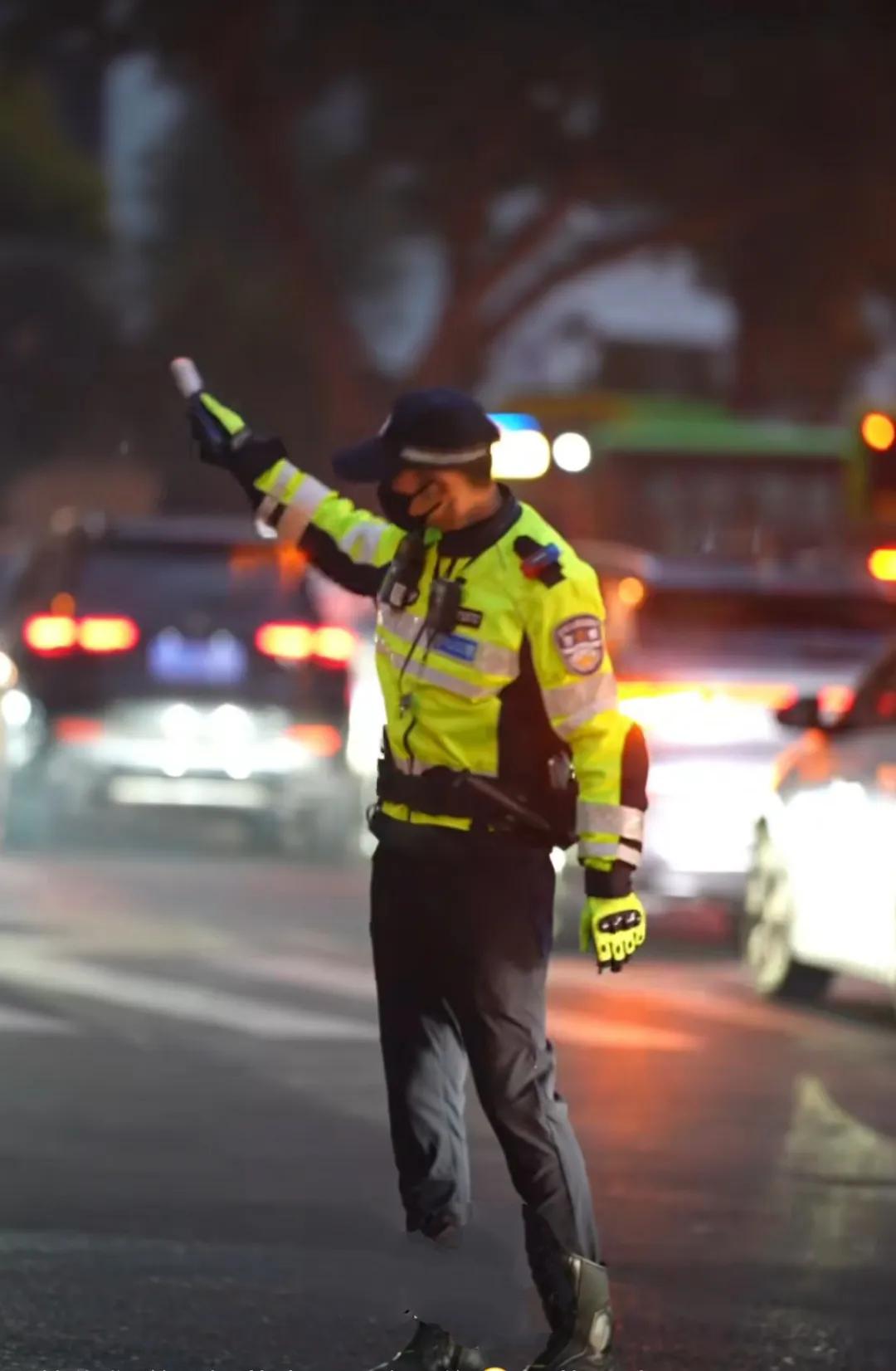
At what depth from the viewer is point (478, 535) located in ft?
22.8

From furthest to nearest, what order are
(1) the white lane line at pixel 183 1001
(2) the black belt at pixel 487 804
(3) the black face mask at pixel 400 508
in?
1. (1) the white lane line at pixel 183 1001
2. (3) the black face mask at pixel 400 508
3. (2) the black belt at pixel 487 804

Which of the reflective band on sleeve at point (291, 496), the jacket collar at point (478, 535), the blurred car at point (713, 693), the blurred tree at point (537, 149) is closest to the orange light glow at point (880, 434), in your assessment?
the blurred car at point (713, 693)

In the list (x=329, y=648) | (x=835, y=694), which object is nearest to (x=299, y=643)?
(x=329, y=648)

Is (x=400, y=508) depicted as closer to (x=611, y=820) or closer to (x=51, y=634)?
(x=611, y=820)

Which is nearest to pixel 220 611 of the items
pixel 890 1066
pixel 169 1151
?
pixel 890 1066

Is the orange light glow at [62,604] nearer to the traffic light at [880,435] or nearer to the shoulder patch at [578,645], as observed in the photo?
the traffic light at [880,435]

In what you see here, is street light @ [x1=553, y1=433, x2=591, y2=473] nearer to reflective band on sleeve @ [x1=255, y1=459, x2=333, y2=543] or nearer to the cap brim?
reflective band on sleeve @ [x1=255, y1=459, x2=333, y2=543]

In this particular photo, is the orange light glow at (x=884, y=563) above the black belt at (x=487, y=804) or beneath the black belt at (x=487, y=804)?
above

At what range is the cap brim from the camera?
7.01 m

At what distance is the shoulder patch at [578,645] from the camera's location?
677 cm

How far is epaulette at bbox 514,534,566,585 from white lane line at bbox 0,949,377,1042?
5728 millimetres

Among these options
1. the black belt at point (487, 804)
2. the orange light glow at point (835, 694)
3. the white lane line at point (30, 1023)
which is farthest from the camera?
Result: the orange light glow at point (835, 694)

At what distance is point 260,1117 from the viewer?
10469 millimetres

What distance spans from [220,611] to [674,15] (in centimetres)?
1937
